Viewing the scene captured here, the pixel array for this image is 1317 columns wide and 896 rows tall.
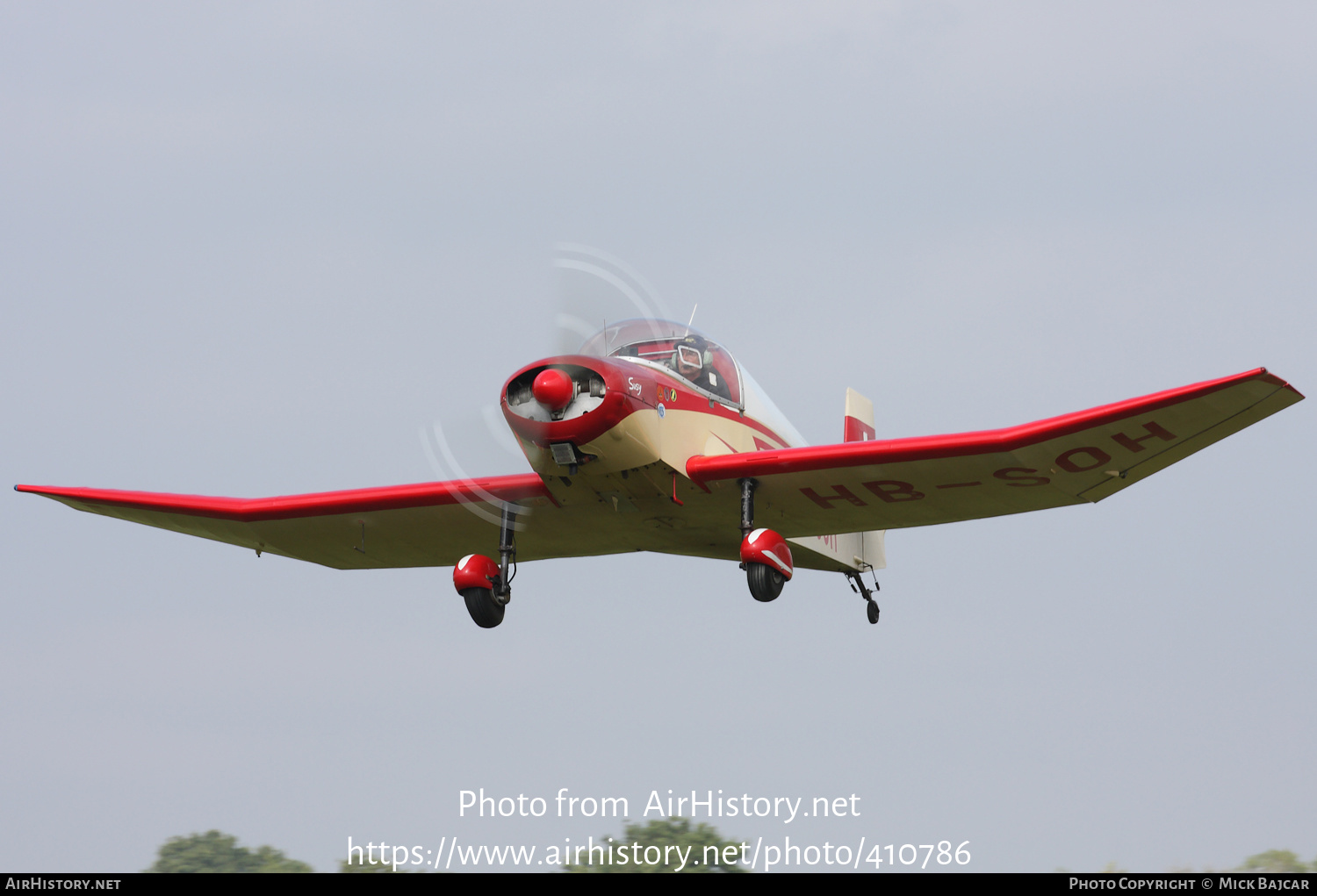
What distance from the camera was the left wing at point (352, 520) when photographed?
1708cm

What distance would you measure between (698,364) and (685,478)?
129 cm

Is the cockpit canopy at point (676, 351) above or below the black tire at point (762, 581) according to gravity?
above

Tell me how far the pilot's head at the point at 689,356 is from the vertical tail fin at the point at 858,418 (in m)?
5.08

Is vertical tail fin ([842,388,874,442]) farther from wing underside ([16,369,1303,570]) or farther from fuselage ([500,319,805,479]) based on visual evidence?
fuselage ([500,319,805,479])

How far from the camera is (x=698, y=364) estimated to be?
15.8 meters

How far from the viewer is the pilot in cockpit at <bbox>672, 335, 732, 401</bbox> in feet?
51.1

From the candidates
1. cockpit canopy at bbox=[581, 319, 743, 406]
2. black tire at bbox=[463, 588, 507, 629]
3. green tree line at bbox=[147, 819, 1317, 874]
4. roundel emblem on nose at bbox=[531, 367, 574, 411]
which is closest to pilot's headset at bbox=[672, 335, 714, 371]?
cockpit canopy at bbox=[581, 319, 743, 406]

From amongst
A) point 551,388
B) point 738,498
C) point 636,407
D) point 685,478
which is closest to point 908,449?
point 738,498

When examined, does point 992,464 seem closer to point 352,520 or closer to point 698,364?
point 698,364

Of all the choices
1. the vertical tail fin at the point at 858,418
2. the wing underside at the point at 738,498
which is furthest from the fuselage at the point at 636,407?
the vertical tail fin at the point at 858,418

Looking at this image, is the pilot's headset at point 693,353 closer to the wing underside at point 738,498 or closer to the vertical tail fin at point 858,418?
the wing underside at point 738,498

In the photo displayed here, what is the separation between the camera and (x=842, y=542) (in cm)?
1933

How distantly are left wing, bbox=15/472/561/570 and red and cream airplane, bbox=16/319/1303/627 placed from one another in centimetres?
3
